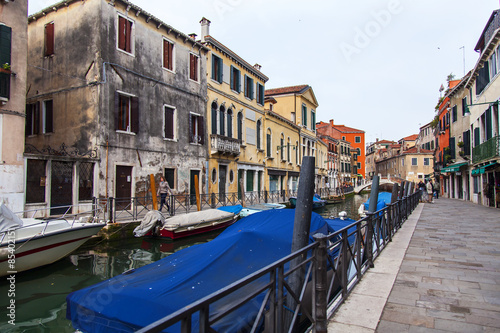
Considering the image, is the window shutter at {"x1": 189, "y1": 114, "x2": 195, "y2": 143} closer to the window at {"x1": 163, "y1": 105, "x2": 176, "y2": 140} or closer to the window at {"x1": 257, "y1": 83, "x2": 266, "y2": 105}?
the window at {"x1": 163, "y1": 105, "x2": 176, "y2": 140}

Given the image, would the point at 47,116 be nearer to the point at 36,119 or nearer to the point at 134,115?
the point at 36,119

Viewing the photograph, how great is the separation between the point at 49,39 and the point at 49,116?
327 centimetres

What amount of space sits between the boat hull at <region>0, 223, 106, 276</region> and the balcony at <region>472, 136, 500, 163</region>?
1618 cm

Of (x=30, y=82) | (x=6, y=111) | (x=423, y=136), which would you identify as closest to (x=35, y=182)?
(x=6, y=111)

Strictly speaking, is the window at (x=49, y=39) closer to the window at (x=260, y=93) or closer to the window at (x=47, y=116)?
the window at (x=47, y=116)

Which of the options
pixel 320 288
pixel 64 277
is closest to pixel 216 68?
pixel 64 277

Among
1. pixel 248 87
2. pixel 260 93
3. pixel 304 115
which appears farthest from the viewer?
pixel 304 115

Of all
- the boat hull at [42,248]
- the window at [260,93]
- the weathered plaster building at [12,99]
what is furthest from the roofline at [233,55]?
the boat hull at [42,248]

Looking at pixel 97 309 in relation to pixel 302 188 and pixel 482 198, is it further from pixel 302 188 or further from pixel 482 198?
pixel 482 198

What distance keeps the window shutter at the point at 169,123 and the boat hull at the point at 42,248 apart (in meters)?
7.49

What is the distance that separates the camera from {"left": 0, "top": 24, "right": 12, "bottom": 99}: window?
983cm

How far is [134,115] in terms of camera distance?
14000 mm

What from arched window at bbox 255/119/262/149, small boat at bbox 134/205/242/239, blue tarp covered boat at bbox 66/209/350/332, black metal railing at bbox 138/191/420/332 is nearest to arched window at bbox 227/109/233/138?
arched window at bbox 255/119/262/149

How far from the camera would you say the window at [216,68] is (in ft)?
62.4
